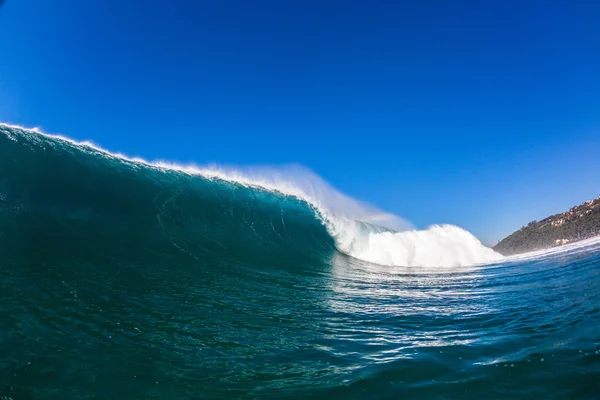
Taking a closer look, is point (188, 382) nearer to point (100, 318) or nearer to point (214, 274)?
point (100, 318)

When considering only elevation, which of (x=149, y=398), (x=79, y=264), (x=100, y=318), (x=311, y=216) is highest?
(x=311, y=216)

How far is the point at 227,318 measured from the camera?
5586 millimetres

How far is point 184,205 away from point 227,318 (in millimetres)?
9433

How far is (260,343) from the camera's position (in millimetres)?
4637

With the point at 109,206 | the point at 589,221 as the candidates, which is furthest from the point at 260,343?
the point at 589,221

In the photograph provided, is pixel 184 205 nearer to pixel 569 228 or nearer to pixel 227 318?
pixel 227 318

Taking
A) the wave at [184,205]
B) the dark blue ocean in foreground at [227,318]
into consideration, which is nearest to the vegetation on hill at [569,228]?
the wave at [184,205]

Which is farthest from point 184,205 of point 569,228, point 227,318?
point 569,228

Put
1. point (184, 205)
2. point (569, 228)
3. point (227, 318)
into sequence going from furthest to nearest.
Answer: point (569, 228) → point (184, 205) → point (227, 318)

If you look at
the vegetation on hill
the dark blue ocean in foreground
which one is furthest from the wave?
the vegetation on hill

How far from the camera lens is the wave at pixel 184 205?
34.7ft

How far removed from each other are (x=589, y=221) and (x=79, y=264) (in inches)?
1982

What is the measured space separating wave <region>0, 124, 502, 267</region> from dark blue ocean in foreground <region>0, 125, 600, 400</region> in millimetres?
113

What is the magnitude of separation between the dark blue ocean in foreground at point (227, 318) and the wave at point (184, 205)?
0.11 m
